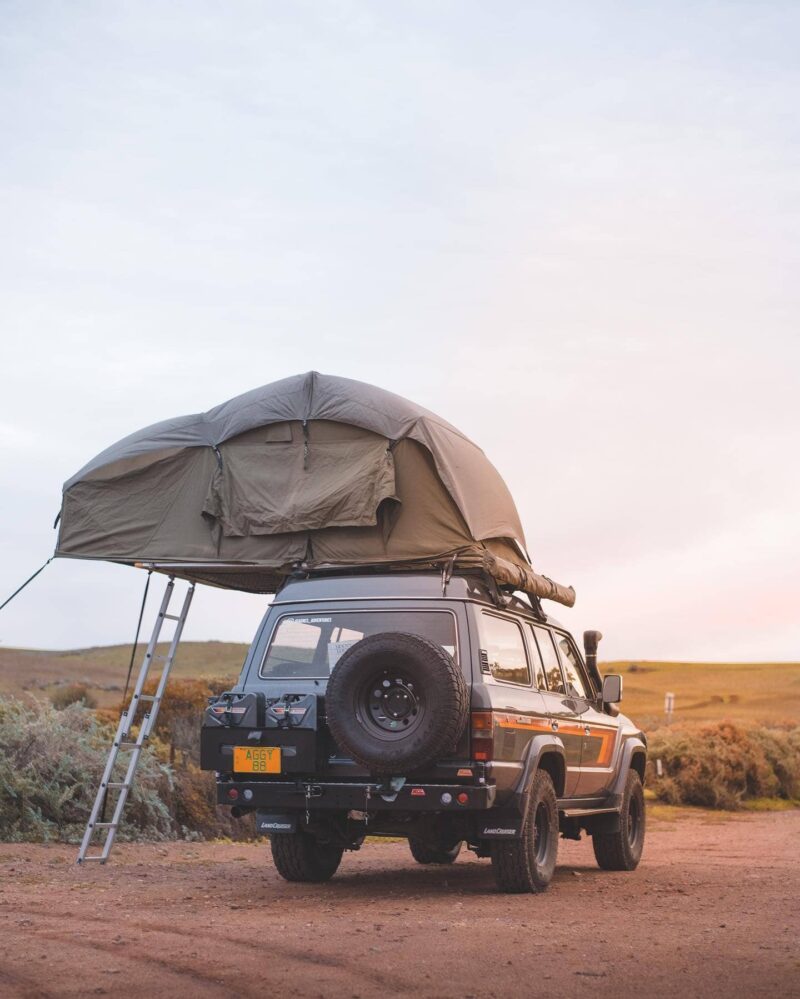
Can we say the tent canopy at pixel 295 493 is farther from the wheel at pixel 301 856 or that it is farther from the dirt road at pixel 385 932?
the dirt road at pixel 385 932

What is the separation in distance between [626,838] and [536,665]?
2.72 m

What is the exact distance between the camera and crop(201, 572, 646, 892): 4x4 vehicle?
9250 mm

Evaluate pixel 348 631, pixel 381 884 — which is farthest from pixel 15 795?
pixel 348 631

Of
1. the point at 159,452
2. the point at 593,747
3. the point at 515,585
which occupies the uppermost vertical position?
the point at 159,452

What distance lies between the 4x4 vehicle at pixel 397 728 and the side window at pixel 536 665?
0.02 metres

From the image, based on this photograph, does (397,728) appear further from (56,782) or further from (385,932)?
(56,782)

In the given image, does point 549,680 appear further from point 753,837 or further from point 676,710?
point 676,710

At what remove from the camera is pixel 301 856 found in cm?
1055

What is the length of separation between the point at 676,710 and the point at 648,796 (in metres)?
33.4

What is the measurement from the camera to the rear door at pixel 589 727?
38.1ft

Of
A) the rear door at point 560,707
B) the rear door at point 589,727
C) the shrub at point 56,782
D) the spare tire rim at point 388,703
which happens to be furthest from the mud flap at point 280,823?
the shrub at point 56,782

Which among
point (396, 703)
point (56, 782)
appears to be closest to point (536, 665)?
point (396, 703)

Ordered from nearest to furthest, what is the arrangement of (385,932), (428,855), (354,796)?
(385,932), (354,796), (428,855)

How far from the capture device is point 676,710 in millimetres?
57625
